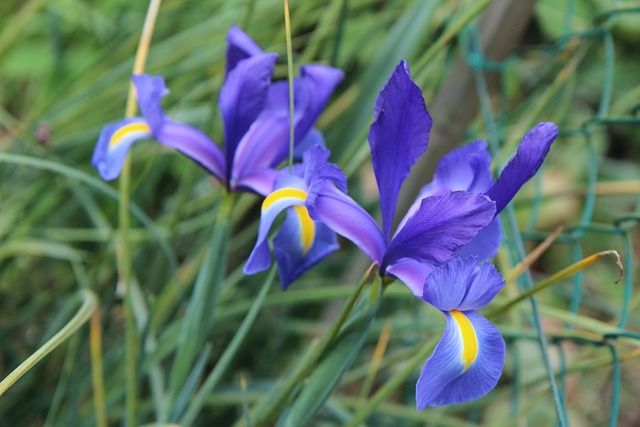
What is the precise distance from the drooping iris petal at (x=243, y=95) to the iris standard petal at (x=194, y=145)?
0.6 inches

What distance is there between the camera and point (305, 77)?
62 cm

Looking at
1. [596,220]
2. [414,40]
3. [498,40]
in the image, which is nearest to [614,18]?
[498,40]

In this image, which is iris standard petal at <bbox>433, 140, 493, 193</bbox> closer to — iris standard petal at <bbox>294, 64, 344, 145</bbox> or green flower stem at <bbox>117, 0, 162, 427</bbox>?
iris standard petal at <bbox>294, 64, 344, 145</bbox>

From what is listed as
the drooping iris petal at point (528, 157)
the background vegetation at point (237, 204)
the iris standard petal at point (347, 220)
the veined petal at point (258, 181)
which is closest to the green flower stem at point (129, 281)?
the background vegetation at point (237, 204)

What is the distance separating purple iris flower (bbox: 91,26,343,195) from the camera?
0.59 m

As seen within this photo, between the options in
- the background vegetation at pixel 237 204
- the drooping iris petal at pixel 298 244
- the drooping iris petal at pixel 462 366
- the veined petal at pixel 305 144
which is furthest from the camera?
the background vegetation at pixel 237 204

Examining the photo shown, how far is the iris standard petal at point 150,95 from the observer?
60 cm

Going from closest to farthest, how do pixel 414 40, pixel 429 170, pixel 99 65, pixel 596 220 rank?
pixel 414 40
pixel 429 170
pixel 99 65
pixel 596 220

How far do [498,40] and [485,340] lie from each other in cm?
57

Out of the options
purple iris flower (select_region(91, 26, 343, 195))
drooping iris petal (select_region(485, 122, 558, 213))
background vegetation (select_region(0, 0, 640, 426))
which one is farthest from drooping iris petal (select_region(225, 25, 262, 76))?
drooping iris petal (select_region(485, 122, 558, 213))

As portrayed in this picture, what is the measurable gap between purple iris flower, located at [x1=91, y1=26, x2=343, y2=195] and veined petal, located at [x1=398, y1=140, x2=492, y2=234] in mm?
116

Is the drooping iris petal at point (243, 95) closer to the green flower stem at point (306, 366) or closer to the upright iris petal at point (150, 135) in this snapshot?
the upright iris petal at point (150, 135)

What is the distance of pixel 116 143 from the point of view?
0.61 meters

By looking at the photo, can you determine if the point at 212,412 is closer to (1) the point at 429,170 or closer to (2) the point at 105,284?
(2) the point at 105,284
